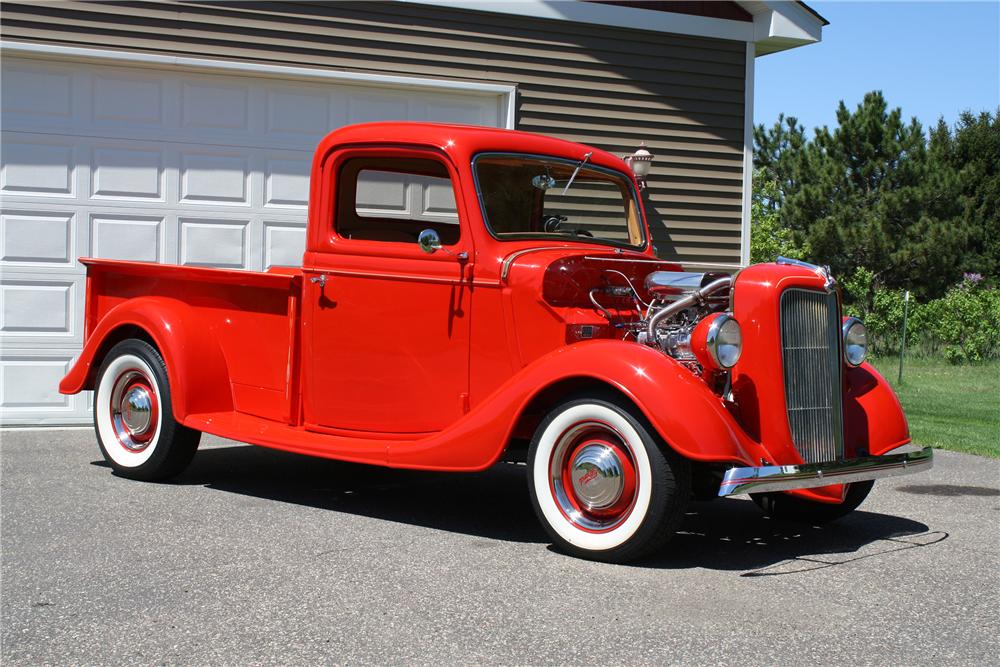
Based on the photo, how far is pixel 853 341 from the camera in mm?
5180

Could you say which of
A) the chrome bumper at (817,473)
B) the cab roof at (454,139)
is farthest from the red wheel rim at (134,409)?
the chrome bumper at (817,473)

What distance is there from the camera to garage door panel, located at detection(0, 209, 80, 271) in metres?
8.17

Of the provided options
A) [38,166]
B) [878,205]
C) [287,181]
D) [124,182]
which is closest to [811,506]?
[287,181]

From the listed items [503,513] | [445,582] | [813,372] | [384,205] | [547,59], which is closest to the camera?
[445,582]

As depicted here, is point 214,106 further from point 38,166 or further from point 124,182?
point 38,166

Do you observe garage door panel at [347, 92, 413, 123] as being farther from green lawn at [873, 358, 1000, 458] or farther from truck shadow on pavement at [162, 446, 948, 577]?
green lawn at [873, 358, 1000, 458]

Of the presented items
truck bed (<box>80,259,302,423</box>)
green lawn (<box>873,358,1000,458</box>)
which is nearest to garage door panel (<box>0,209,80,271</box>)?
truck bed (<box>80,259,302,423</box>)

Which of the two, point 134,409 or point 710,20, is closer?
point 134,409

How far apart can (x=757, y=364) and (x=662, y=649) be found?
5.22 feet

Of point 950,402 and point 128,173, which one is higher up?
→ point 128,173

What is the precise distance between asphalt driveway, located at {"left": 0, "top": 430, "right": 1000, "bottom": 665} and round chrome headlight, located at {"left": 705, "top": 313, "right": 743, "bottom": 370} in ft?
2.79

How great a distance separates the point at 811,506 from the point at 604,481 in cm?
137

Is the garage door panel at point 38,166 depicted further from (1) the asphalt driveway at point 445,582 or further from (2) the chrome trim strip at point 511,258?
(2) the chrome trim strip at point 511,258

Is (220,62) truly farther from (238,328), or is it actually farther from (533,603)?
(533,603)
